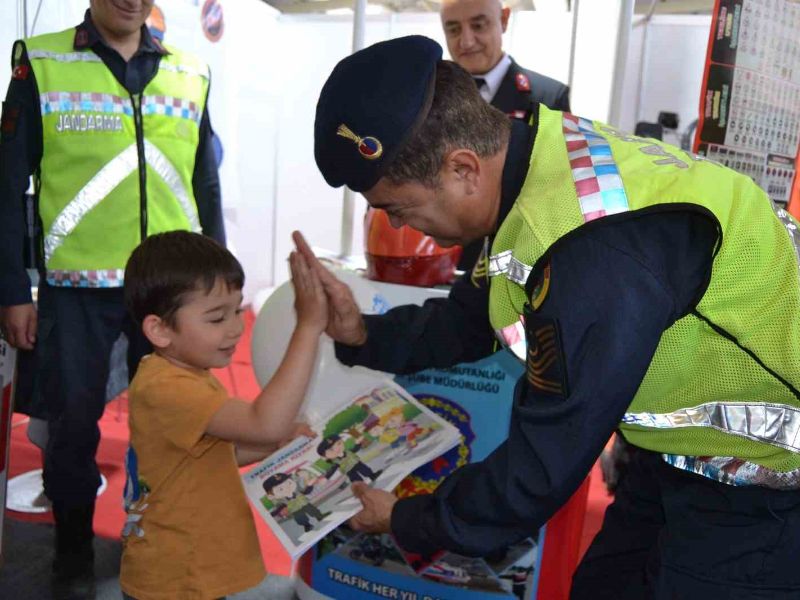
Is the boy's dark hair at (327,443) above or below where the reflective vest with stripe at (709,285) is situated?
below

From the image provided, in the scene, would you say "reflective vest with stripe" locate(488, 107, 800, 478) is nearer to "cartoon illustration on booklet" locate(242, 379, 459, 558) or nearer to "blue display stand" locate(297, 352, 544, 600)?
"cartoon illustration on booklet" locate(242, 379, 459, 558)

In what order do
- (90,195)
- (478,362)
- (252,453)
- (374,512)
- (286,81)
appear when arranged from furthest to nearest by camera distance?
(286,81) < (90,195) < (478,362) < (252,453) < (374,512)

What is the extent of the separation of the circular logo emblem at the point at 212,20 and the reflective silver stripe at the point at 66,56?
9.30 ft

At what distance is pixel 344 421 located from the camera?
73.5 inches

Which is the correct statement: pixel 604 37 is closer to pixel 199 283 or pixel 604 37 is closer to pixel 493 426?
pixel 493 426

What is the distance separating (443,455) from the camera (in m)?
2.09

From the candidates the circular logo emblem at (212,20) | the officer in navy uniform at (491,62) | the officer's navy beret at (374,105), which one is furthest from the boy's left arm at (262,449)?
the circular logo emblem at (212,20)

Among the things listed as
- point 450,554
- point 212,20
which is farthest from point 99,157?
point 212,20

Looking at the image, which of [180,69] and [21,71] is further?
[180,69]

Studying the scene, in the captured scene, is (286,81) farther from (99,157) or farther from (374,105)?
(374,105)

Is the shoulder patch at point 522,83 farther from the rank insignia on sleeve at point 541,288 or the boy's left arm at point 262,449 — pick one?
the rank insignia on sleeve at point 541,288

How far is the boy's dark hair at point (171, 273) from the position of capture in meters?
1.60

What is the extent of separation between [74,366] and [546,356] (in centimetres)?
184

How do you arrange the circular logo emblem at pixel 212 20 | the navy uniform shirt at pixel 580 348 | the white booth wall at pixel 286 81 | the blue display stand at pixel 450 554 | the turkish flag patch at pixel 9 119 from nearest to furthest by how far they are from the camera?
the navy uniform shirt at pixel 580 348, the blue display stand at pixel 450 554, the turkish flag patch at pixel 9 119, the circular logo emblem at pixel 212 20, the white booth wall at pixel 286 81
